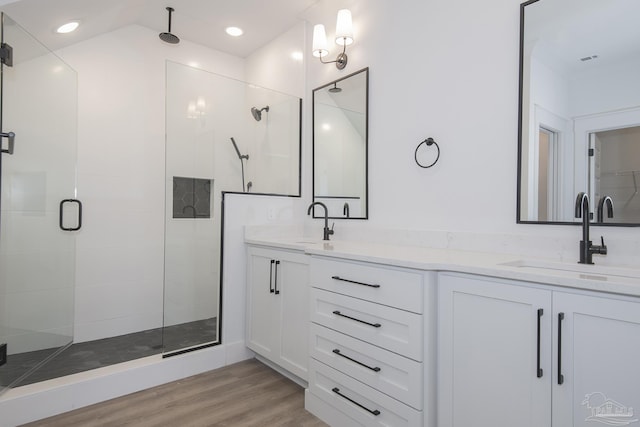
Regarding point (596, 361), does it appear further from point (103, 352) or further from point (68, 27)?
point (68, 27)

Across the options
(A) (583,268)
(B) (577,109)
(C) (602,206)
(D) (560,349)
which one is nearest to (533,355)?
(D) (560,349)

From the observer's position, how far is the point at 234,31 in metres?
3.27

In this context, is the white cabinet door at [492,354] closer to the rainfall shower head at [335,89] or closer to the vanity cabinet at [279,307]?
the vanity cabinet at [279,307]

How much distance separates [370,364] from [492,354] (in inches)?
21.9

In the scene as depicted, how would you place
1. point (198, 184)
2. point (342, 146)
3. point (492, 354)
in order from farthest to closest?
point (342, 146)
point (198, 184)
point (492, 354)

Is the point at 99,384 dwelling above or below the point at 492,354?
below

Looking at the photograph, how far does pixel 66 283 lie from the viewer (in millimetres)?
2664

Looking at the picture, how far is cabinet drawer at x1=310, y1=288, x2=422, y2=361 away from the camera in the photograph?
1.43 metres

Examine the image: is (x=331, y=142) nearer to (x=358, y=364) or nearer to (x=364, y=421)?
(x=358, y=364)

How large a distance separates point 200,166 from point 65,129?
3.36 feet

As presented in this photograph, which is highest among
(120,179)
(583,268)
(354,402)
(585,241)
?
(120,179)

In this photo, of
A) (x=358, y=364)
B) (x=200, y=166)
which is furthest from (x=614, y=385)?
(x=200, y=166)

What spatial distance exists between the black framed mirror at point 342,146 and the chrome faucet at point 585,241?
4.25 feet

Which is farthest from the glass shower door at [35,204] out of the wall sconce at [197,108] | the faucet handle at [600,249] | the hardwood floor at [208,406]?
the faucet handle at [600,249]
